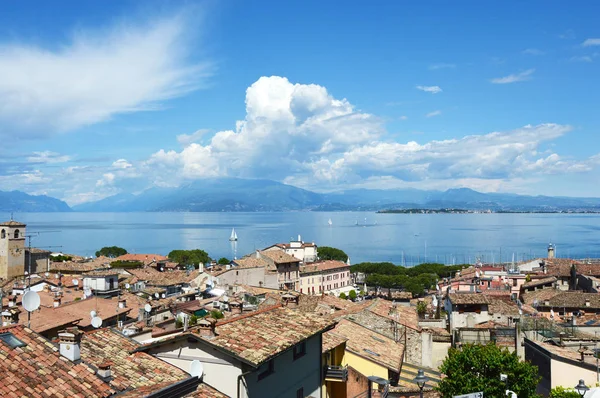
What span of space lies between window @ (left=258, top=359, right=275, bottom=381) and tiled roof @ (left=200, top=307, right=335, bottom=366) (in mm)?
418

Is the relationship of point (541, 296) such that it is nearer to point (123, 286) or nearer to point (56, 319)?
point (123, 286)

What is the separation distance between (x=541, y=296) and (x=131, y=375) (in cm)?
4173

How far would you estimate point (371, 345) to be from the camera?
20.5m

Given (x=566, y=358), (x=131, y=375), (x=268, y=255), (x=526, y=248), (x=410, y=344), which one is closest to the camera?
(x=131, y=375)

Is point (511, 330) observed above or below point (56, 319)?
below

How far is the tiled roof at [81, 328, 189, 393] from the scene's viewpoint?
963 centimetres

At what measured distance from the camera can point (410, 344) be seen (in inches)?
1030

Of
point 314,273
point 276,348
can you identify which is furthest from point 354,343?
point 314,273

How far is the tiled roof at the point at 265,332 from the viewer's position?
10719 millimetres

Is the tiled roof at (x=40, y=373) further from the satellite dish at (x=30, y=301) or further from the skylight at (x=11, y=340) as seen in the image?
the satellite dish at (x=30, y=301)

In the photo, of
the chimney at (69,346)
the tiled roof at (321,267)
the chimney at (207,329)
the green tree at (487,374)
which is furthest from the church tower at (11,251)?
the chimney at (69,346)

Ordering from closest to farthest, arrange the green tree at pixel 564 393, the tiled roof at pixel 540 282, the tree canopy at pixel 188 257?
the green tree at pixel 564 393, the tiled roof at pixel 540 282, the tree canopy at pixel 188 257

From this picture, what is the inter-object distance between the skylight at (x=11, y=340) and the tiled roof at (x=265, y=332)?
3.55 m

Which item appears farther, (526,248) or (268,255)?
(526,248)
